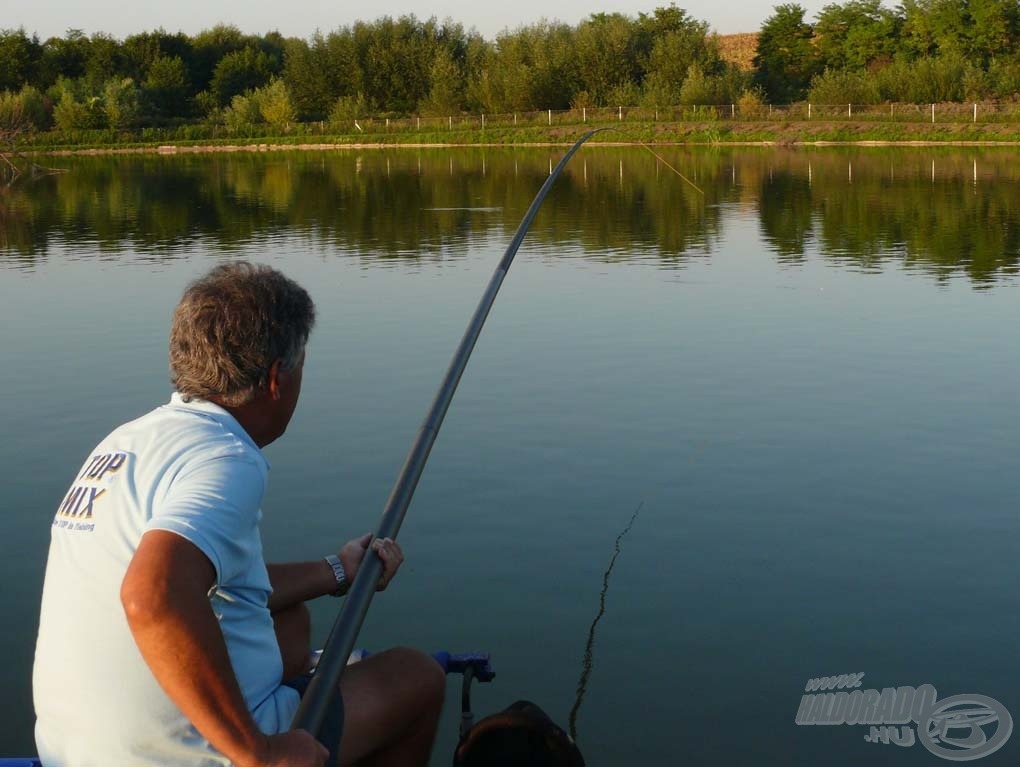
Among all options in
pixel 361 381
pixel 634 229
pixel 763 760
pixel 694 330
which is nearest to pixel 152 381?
pixel 361 381

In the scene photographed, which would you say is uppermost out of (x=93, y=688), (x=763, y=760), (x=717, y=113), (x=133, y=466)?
(x=717, y=113)

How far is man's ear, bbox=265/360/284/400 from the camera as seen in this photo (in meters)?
2.14

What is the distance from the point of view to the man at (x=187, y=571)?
5.96 feet

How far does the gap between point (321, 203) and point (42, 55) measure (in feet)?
167

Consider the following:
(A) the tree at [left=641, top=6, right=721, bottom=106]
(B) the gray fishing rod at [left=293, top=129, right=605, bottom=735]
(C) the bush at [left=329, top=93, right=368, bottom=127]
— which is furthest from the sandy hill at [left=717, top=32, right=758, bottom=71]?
(B) the gray fishing rod at [left=293, top=129, right=605, bottom=735]

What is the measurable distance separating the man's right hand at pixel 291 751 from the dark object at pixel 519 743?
93 cm

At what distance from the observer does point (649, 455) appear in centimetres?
678

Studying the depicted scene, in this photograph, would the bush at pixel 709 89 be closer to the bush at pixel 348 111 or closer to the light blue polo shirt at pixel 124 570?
the bush at pixel 348 111

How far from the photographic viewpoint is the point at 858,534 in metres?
5.55

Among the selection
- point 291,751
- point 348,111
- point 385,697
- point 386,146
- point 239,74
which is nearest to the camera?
point 291,751

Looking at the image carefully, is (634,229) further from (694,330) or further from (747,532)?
(747,532)

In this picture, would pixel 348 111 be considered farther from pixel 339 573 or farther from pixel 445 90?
pixel 339 573

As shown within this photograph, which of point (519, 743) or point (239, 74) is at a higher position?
point (239, 74)

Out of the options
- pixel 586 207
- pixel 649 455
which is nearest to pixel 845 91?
pixel 586 207
